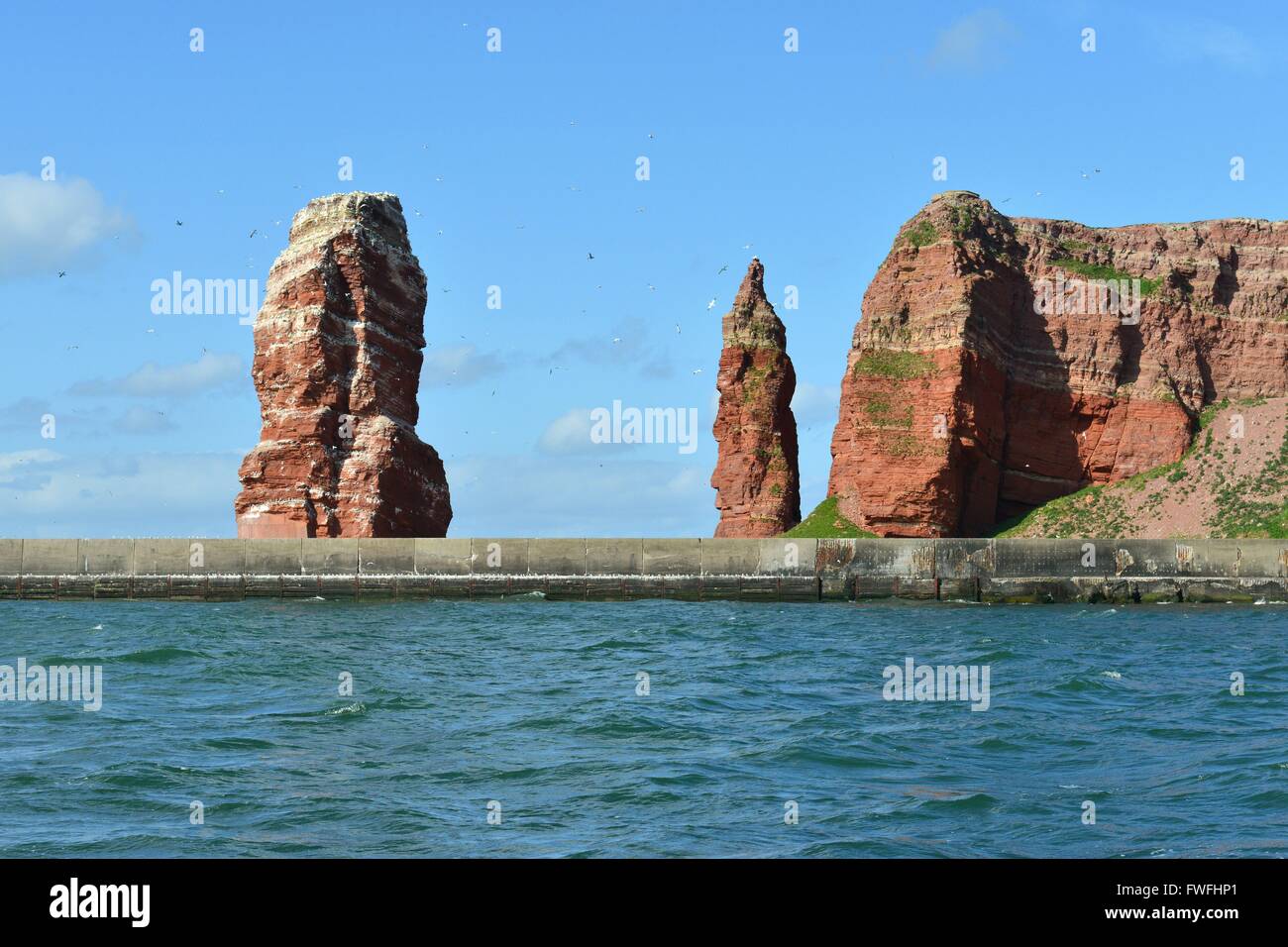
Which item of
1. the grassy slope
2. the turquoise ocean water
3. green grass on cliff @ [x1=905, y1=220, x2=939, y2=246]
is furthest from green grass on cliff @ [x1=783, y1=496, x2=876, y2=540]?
the turquoise ocean water

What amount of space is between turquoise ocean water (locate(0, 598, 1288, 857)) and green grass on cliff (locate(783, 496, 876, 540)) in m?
37.7

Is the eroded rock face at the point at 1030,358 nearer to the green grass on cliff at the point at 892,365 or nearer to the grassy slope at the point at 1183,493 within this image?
the green grass on cliff at the point at 892,365

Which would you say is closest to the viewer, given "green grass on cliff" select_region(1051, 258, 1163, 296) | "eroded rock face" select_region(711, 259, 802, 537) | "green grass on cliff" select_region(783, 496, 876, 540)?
"green grass on cliff" select_region(783, 496, 876, 540)

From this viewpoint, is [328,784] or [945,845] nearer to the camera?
[945,845]

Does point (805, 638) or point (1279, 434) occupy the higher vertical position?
point (1279, 434)

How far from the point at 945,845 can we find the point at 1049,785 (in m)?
3.30

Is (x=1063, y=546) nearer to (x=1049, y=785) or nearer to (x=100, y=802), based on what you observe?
(x=1049, y=785)

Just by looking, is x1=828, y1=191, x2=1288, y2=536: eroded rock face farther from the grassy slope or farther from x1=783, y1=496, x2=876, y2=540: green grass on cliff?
the grassy slope

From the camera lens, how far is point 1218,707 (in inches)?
862

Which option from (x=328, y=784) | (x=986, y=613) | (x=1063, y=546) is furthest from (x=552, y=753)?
(x=1063, y=546)

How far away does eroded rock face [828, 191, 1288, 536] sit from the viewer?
239ft

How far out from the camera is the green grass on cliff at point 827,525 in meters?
72.4

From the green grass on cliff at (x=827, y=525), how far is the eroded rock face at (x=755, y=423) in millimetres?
2355

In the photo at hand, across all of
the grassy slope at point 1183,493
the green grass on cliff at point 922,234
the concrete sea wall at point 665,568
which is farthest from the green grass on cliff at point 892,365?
the concrete sea wall at point 665,568
